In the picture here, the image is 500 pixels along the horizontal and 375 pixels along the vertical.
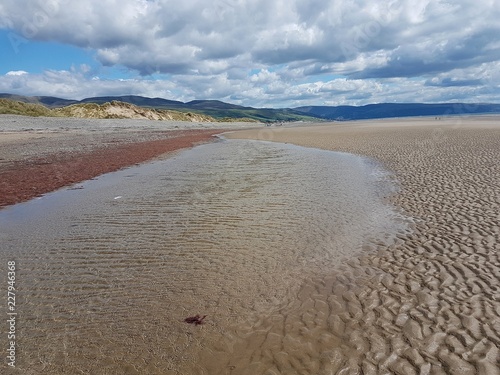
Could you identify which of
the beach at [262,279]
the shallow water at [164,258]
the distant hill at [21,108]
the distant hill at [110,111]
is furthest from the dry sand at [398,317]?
the distant hill at [110,111]

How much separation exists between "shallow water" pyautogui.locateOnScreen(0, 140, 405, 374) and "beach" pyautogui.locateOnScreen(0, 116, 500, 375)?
4 centimetres

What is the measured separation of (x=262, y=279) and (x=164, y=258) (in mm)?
3067

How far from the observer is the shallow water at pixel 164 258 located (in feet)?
20.2

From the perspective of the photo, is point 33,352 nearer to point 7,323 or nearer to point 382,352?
point 7,323

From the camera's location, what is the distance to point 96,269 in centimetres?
908

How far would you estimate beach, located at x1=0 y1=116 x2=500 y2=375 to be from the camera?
5.78 meters

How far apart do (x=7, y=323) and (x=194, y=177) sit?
51.0ft

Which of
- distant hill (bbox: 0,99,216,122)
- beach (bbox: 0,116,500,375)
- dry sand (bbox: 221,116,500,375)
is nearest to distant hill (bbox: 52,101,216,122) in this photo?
distant hill (bbox: 0,99,216,122)

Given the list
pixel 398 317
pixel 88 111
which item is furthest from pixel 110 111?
pixel 398 317

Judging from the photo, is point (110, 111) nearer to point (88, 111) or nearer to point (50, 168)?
point (88, 111)

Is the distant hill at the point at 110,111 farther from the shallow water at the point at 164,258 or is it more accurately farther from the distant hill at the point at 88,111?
the shallow water at the point at 164,258

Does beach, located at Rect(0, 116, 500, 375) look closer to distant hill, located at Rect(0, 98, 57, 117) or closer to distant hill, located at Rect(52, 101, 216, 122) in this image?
distant hill, located at Rect(0, 98, 57, 117)

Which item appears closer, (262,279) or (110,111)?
(262,279)

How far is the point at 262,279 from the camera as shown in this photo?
8.59m
